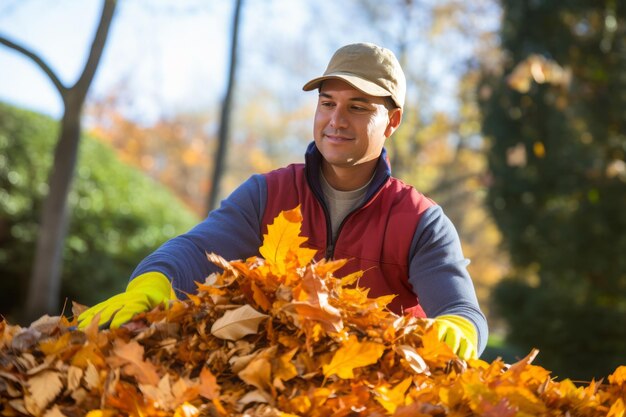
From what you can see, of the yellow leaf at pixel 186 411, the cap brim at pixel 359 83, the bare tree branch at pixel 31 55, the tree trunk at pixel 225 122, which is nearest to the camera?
the yellow leaf at pixel 186 411

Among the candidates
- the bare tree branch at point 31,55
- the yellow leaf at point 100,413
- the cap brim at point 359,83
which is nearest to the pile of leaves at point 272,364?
the yellow leaf at point 100,413

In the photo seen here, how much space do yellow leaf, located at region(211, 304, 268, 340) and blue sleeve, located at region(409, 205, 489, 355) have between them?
78 cm

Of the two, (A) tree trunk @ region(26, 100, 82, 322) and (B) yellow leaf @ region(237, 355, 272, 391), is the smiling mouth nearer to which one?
(B) yellow leaf @ region(237, 355, 272, 391)

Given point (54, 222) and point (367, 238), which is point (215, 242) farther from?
point (54, 222)

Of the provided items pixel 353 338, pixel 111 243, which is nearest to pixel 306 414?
pixel 353 338

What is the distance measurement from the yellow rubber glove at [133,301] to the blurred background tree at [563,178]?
22.3 feet

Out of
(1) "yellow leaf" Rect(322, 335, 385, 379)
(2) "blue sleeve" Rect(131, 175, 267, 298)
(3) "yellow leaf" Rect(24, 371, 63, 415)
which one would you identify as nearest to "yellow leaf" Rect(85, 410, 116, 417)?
(3) "yellow leaf" Rect(24, 371, 63, 415)

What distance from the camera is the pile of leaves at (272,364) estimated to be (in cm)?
157

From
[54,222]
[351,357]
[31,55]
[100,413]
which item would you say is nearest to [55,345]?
[100,413]

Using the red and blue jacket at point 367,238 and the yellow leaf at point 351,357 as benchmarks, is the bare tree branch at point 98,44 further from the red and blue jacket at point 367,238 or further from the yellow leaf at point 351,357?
the yellow leaf at point 351,357

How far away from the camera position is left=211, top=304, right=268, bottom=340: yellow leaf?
1686 millimetres

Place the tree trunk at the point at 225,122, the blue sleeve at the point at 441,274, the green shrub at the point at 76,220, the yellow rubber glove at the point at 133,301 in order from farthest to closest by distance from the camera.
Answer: the tree trunk at the point at 225,122 → the green shrub at the point at 76,220 → the blue sleeve at the point at 441,274 → the yellow rubber glove at the point at 133,301

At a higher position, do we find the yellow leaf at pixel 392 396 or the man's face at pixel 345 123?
the man's face at pixel 345 123

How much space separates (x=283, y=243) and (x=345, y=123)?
3.01 feet
